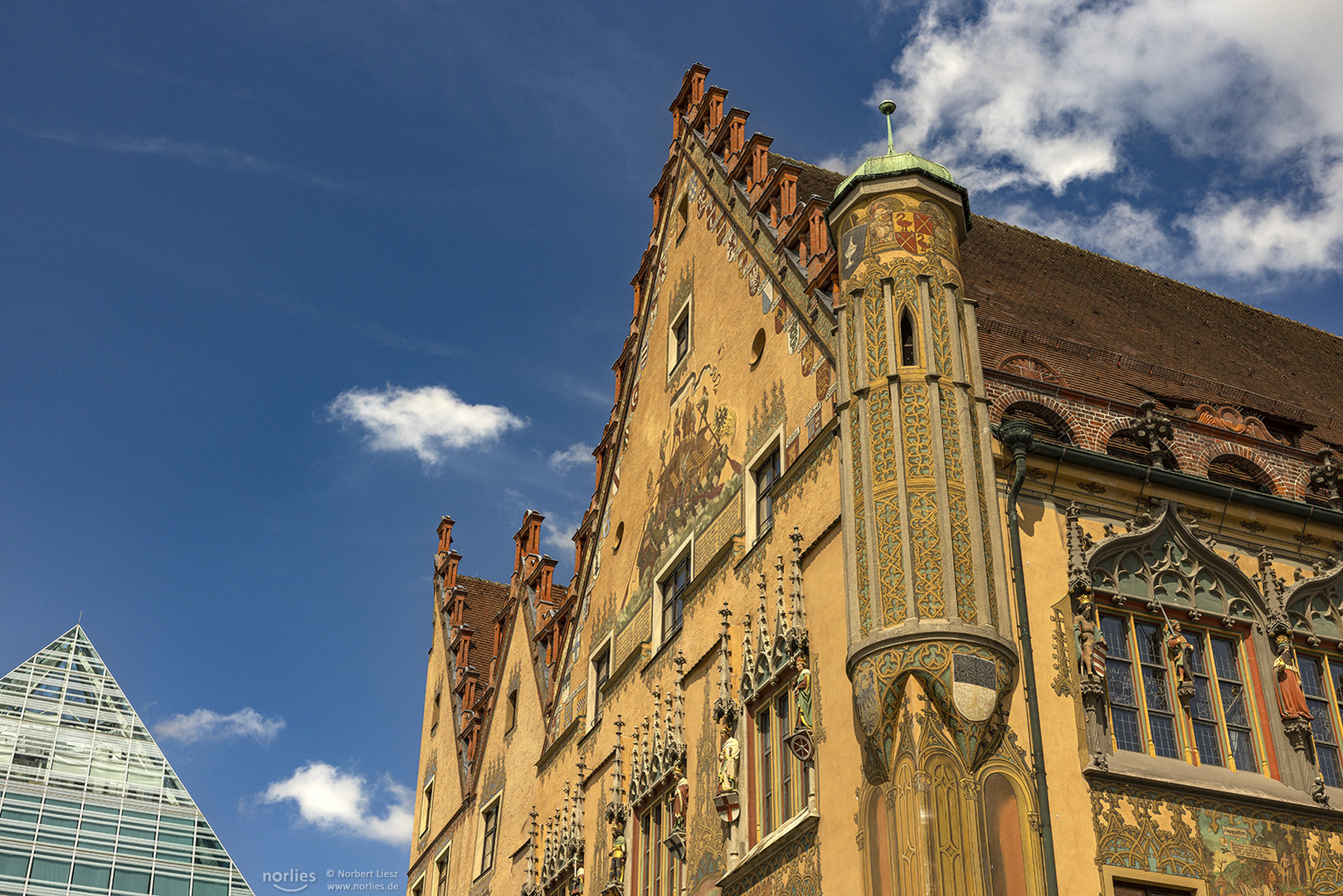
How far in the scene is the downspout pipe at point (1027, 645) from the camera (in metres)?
11.5

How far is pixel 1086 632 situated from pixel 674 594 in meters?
6.87

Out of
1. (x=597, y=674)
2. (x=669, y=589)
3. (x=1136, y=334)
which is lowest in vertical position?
(x=597, y=674)

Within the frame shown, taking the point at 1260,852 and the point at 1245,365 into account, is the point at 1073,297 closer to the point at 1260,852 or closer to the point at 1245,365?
the point at 1245,365

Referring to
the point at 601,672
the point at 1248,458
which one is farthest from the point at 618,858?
the point at 1248,458

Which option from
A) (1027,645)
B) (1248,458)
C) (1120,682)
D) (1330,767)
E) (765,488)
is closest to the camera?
(1027,645)

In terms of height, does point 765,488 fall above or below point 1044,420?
above

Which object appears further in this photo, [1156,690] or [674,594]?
[674,594]

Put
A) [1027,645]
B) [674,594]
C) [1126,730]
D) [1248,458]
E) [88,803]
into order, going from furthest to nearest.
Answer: [88,803] < [674,594] < [1248,458] < [1126,730] < [1027,645]

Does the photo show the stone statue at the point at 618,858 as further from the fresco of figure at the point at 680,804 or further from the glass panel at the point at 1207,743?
the glass panel at the point at 1207,743

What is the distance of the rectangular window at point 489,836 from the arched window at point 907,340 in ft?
43.6

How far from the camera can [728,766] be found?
583 inches

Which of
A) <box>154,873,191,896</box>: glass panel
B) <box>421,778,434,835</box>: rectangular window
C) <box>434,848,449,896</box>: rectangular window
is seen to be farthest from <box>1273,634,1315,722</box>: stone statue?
<box>154,873,191,896</box>: glass panel

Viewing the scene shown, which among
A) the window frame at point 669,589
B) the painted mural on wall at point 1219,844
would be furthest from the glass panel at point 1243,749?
the window frame at point 669,589

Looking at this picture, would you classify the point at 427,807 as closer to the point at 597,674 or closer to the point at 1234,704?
the point at 597,674
